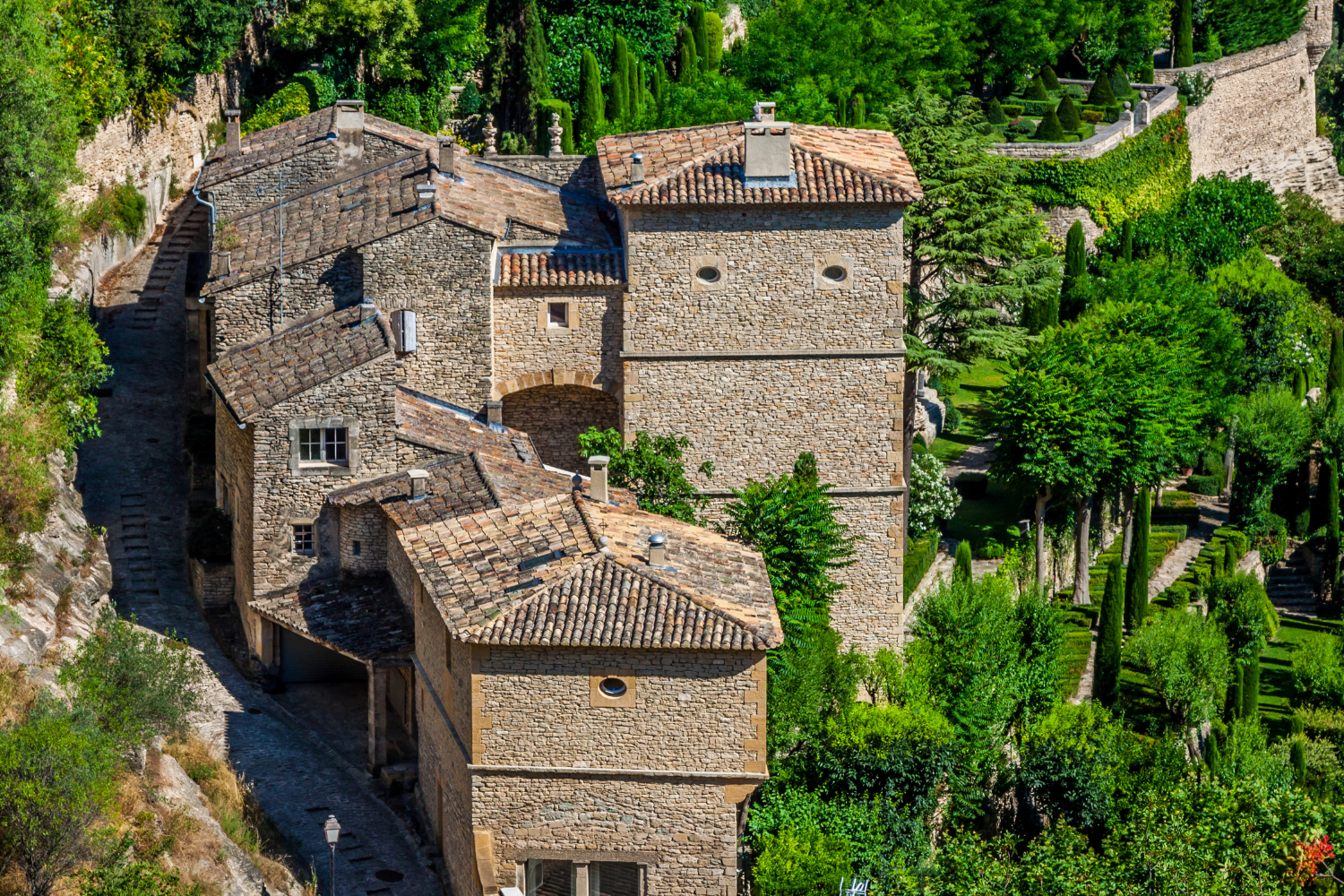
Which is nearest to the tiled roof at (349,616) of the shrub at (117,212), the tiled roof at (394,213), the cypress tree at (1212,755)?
the tiled roof at (394,213)

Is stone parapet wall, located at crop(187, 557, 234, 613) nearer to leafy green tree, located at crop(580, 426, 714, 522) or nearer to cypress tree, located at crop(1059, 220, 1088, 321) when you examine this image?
leafy green tree, located at crop(580, 426, 714, 522)

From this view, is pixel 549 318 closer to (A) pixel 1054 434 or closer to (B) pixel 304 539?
(B) pixel 304 539

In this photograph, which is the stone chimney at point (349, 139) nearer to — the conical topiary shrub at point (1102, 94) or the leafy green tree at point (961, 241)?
the leafy green tree at point (961, 241)

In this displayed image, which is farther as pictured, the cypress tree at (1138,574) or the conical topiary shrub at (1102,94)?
the conical topiary shrub at (1102,94)

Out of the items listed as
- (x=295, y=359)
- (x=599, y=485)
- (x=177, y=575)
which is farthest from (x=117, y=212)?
(x=599, y=485)

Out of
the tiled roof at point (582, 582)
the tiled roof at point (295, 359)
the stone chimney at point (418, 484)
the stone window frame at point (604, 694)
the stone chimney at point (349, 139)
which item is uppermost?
the stone chimney at point (349, 139)
